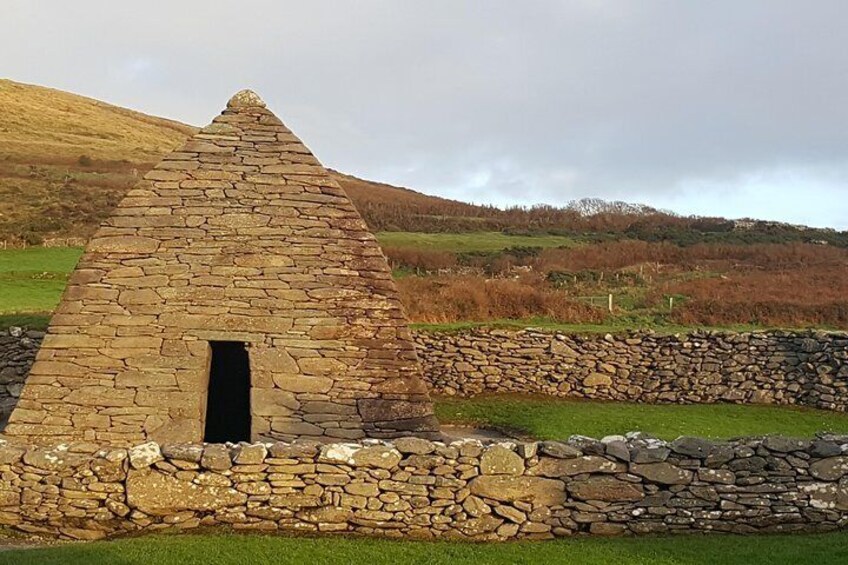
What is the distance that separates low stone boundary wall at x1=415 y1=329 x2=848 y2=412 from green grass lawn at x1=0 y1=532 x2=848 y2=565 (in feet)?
40.4

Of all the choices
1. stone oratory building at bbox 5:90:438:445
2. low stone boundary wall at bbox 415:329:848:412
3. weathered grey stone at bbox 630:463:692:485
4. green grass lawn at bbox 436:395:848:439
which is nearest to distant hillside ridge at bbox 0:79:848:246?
low stone boundary wall at bbox 415:329:848:412

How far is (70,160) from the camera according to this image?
58188 mm

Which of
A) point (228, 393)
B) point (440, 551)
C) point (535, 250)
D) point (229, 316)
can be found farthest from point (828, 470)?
point (535, 250)

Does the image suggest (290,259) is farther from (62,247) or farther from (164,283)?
(62,247)

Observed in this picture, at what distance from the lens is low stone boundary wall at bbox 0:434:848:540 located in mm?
8234

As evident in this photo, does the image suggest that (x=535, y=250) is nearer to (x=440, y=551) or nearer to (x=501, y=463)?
(x=501, y=463)

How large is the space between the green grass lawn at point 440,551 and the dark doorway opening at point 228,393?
6.90 m

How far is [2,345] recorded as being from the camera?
18.0 metres

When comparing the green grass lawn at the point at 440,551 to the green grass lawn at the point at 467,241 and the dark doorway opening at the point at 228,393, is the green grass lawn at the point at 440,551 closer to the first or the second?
the dark doorway opening at the point at 228,393

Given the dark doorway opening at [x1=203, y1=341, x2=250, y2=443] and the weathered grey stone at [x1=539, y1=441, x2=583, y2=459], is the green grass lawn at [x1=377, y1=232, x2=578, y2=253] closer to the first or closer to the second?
the dark doorway opening at [x1=203, y1=341, x2=250, y2=443]

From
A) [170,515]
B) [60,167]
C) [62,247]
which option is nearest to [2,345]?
[170,515]

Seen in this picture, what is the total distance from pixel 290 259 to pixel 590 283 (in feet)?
81.3

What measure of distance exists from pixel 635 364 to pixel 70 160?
50.0 m

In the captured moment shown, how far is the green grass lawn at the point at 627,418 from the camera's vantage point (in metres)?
15.9
